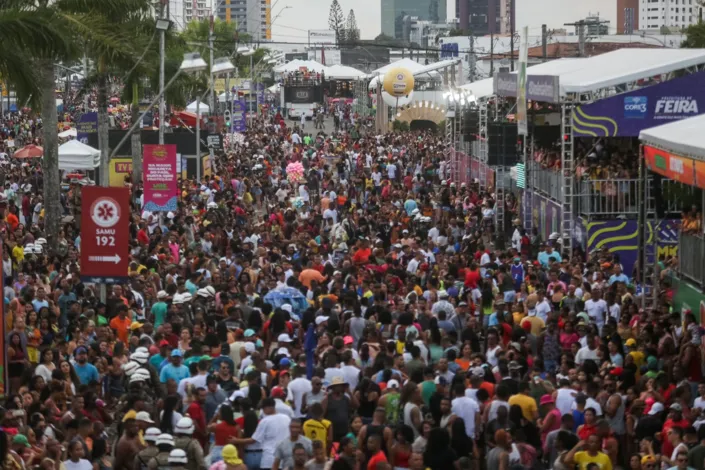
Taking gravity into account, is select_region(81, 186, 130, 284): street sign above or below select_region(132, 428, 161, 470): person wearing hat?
above

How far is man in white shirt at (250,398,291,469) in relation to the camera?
479 inches

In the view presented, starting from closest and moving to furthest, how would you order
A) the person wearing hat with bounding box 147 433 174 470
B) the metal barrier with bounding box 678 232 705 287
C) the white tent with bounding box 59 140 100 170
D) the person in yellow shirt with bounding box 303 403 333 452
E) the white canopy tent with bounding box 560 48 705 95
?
the person wearing hat with bounding box 147 433 174 470 < the person in yellow shirt with bounding box 303 403 333 452 < the metal barrier with bounding box 678 232 705 287 < the white canopy tent with bounding box 560 48 705 95 < the white tent with bounding box 59 140 100 170

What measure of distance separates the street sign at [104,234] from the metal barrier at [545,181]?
39.3ft

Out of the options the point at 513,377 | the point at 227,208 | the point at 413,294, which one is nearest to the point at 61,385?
the point at 513,377

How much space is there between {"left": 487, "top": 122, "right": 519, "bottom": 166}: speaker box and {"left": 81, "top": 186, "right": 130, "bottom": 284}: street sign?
1613 cm

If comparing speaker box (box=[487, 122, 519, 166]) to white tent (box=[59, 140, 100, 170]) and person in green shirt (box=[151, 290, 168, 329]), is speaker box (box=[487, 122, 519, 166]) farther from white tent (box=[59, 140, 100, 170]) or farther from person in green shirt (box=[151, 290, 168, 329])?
person in green shirt (box=[151, 290, 168, 329])

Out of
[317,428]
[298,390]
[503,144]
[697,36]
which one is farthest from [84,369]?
[697,36]

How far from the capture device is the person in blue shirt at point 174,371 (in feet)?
47.7

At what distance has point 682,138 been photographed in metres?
17.0

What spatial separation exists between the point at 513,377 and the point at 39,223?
19769 millimetres

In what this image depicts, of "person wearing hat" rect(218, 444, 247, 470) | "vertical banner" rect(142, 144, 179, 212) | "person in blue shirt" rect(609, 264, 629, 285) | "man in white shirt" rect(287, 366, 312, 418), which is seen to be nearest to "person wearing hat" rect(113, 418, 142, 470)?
"person wearing hat" rect(218, 444, 247, 470)

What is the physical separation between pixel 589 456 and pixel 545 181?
1979cm

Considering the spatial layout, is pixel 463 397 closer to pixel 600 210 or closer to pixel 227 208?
pixel 600 210

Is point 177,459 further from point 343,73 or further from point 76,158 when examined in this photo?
point 343,73
